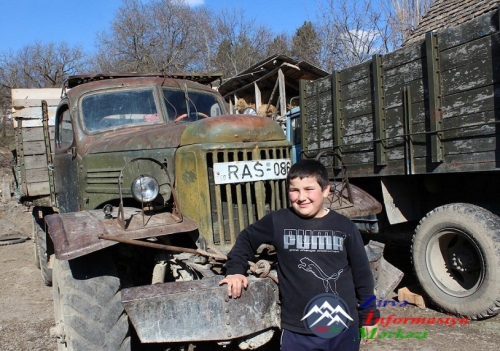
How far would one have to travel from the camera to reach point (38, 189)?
21.4ft

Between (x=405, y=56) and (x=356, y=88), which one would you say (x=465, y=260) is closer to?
(x=405, y=56)

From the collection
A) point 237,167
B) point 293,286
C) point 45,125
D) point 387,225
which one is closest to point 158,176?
point 237,167

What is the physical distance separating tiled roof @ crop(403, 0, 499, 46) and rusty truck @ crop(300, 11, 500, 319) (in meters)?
3.84

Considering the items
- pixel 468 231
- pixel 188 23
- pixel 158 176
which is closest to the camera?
pixel 158 176

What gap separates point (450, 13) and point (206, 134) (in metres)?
7.90

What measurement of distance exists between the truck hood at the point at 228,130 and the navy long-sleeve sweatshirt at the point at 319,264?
3.72 feet

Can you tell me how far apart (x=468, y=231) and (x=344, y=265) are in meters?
2.61

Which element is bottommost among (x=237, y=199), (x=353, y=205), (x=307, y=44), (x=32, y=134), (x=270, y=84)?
(x=353, y=205)

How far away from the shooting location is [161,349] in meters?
4.07

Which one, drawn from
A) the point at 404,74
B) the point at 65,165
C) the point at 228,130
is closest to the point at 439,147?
the point at 404,74

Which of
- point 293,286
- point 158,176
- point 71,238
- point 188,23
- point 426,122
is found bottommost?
point 293,286

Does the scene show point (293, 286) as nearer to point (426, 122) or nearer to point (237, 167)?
point (237, 167)

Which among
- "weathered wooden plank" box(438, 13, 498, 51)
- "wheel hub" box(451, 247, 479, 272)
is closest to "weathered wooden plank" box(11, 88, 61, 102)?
"weathered wooden plank" box(438, 13, 498, 51)

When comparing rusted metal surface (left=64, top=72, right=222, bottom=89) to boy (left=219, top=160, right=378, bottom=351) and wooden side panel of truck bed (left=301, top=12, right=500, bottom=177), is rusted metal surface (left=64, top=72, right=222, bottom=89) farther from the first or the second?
boy (left=219, top=160, right=378, bottom=351)
